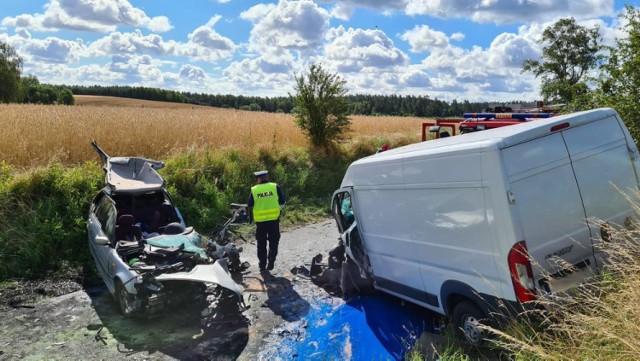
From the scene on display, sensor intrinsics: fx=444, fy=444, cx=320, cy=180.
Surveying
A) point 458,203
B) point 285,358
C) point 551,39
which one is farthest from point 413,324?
point 551,39

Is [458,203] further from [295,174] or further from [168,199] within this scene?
[295,174]

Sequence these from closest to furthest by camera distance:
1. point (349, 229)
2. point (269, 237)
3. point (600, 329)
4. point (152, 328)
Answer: point (600, 329)
point (152, 328)
point (349, 229)
point (269, 237)

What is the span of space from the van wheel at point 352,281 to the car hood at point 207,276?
1864 mm

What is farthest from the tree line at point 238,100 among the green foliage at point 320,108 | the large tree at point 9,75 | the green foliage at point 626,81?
the green foliage at point 626,81

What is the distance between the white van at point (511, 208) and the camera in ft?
13.3

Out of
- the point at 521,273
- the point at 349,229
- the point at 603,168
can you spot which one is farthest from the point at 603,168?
the point at 349,229

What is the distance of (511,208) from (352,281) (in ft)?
11.4

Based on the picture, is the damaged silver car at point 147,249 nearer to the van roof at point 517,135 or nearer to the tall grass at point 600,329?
the van roof at point 517,135

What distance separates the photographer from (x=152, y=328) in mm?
6027

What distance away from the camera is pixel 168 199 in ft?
27.0

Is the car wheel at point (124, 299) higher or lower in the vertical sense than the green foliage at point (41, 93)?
lower

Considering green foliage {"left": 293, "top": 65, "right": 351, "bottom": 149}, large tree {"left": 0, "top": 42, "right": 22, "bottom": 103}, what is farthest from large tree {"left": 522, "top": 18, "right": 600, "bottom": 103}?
large tree {"left": 0, "top": 42, "right": 22, "bottom": 103}

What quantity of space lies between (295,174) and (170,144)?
161 inches

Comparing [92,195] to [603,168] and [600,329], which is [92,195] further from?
[600,329]
